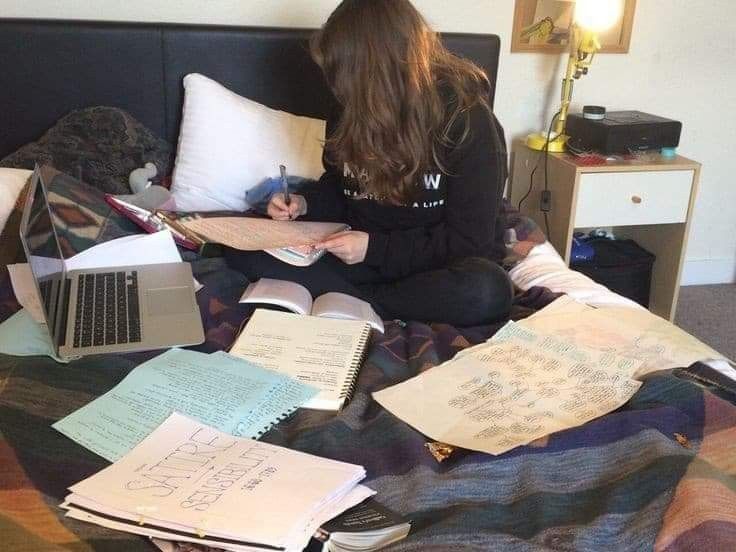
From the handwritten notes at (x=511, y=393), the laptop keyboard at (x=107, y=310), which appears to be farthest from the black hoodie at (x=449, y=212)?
the laptop keyboard at (x=107, y=310)

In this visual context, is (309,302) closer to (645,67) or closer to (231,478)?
(231,478)

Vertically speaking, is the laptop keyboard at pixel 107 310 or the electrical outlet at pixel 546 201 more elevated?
the electrical outlet at pixel 546 201

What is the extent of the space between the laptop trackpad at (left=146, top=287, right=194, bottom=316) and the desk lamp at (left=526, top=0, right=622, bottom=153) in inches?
50.6

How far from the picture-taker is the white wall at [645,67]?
87.3 inches

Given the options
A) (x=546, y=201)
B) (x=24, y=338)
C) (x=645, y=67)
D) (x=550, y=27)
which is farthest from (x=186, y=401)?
(x=645, y=67)

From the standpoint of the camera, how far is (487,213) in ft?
5.41

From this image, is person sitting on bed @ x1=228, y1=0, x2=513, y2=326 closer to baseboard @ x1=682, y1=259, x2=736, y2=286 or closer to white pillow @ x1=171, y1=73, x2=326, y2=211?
white pillow @ x1=171, y1=73, x2=326, y2=211

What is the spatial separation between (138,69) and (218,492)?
4.91 feet

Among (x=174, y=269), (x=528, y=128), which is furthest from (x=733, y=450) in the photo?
(x=528, y=128)

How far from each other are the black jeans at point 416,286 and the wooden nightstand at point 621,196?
759 millimetres

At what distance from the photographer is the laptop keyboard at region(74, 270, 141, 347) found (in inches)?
53.4

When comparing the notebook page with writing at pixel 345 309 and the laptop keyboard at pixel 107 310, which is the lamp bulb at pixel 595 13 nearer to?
the notebook page with writing at pixel 345 309

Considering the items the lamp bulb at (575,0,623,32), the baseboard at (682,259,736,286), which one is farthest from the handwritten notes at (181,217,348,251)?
the baseboard at (682,259,736,286)

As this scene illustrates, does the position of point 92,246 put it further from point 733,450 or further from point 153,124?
point 733,450
